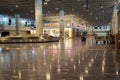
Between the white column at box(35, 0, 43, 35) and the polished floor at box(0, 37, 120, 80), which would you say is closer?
the polished floor at box(0, 37, 120, 80)

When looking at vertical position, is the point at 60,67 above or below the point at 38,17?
below

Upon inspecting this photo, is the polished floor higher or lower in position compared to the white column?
lower

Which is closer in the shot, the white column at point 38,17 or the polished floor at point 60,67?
the polished floor at point 60,67

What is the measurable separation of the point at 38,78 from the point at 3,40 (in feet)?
90.9

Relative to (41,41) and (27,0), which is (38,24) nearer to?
(41,41)

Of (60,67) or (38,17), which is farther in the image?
(38,17)

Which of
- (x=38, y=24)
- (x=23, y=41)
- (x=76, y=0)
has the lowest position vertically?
(x=23, y=41)

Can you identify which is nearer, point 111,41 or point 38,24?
point 111,41

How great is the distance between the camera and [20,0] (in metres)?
35.9

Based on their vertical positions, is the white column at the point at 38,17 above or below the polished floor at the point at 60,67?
above

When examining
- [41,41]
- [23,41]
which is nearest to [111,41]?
[41,41]

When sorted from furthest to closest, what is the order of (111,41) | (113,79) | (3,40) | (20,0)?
(20,0) → (3,40) → (111,41) → (113,79)

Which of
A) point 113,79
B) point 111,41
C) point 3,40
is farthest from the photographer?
point 3,40

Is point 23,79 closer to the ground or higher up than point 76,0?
closer to the ground
